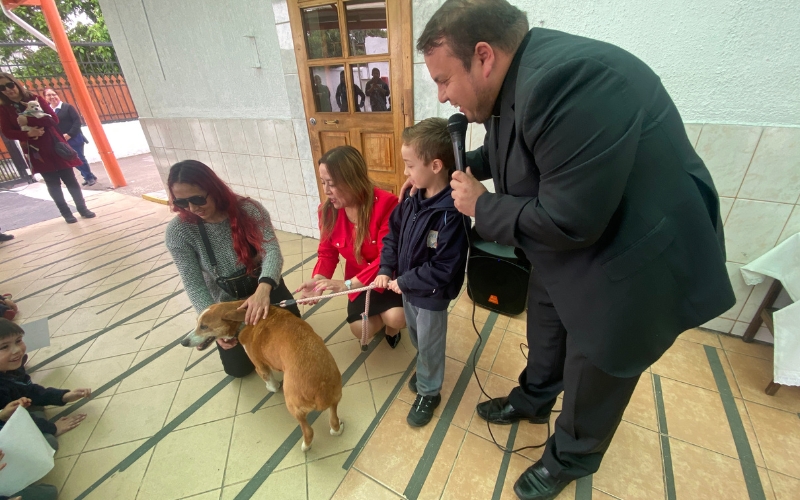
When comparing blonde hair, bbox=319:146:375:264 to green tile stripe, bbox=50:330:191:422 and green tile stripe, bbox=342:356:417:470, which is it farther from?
green tile stripe, bbox=50:330:191:422

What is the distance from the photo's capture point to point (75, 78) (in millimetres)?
5375

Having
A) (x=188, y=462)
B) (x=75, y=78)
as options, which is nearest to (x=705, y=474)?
(x=188, y=462)

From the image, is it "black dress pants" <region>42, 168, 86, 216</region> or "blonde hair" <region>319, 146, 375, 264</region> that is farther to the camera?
"black dress pants" <region>42, 168, 86, 216</region>

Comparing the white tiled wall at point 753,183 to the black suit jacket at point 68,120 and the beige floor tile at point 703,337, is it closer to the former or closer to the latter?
the beige floor tile at point 703,337

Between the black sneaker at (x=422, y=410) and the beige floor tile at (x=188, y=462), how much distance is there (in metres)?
0.91

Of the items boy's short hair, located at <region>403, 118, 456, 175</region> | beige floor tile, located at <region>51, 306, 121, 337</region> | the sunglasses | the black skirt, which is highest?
boy's short hair, located at <region>403, 118, 456, 175</region>

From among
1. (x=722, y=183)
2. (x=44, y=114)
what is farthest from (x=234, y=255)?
(x=44, y=114)

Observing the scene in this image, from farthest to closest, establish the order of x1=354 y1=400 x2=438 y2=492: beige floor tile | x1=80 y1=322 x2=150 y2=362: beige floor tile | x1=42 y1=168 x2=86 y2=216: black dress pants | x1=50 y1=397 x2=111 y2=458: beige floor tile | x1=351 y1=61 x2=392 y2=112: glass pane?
x1=42 y1=168 x2=86 y2=216: black dress pants
x1=351 y1=61 x2=392 y2=112: glass pane
x1=80 y1=322 x2=150 y2=362: beige floor tile
x1=50 y1=397 x2=111 y2=458: beige floor tile
x1=354 y1=400 x2=438 y2=492: beige floor tile

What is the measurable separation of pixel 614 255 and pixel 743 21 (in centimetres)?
168

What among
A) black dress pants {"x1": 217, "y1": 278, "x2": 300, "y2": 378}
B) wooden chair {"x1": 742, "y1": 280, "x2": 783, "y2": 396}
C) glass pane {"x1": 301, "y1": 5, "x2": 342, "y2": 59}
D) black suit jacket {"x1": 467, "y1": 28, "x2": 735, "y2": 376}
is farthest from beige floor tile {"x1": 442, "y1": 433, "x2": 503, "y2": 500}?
glass pane {"x1": 301, "y1": 5, "x2": 342, "y2": 59}

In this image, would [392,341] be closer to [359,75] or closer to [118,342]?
[118,342]

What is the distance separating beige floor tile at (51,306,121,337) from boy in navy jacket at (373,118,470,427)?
2.54 meters

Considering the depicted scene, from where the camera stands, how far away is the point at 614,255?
30.8 inches

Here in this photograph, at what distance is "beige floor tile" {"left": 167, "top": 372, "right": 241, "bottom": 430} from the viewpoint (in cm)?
173
